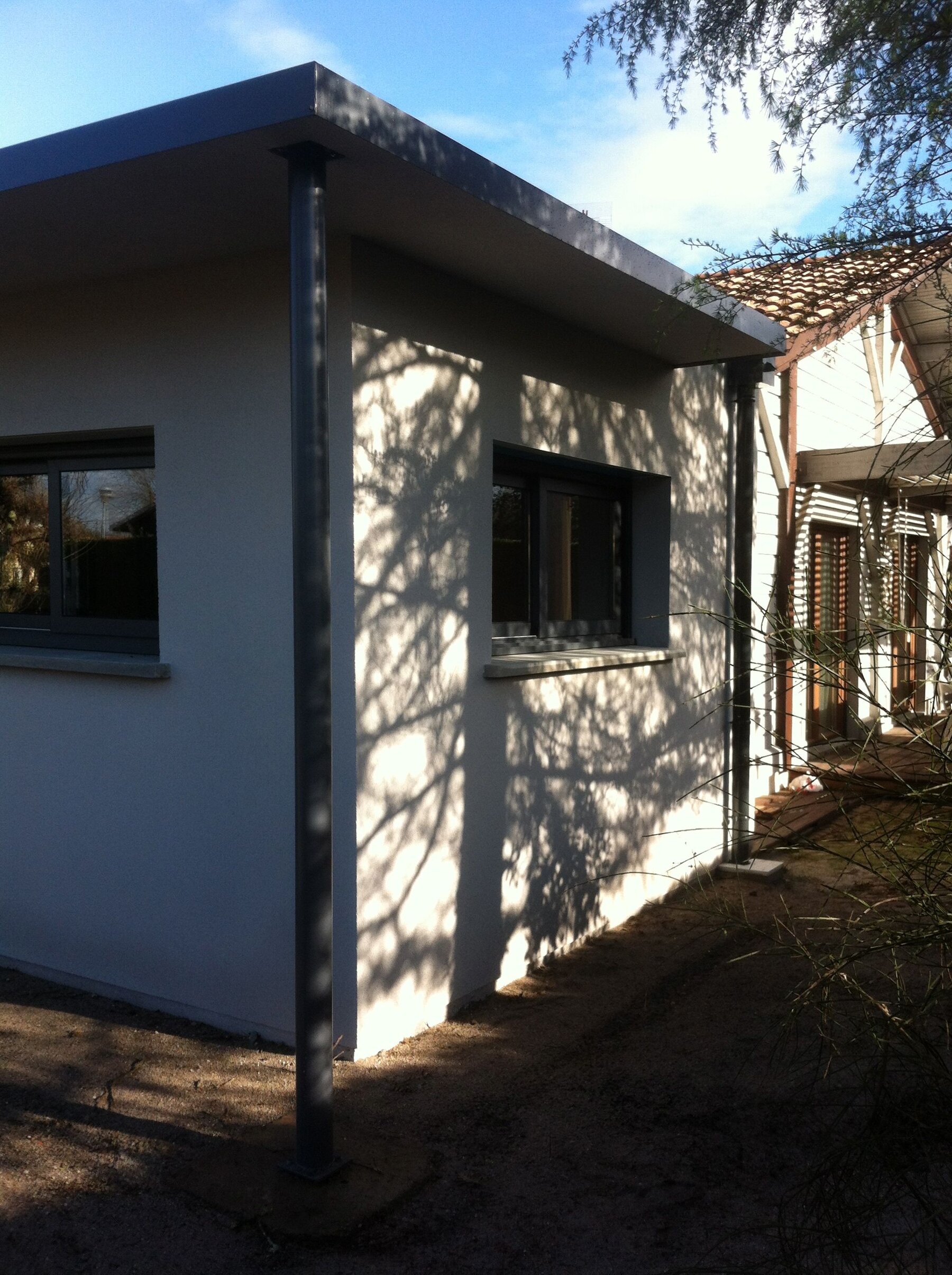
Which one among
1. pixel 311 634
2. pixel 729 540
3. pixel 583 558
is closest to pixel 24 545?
pixel 311 634

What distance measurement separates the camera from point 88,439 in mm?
4961

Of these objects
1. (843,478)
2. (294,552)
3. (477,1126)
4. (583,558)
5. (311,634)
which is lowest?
(477,1126)

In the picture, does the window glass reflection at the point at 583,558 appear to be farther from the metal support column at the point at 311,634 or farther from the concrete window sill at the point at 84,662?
the metal support column at the point at 311,634

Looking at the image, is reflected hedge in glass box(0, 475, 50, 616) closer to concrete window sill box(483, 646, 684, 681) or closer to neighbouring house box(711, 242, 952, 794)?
concrete window sill box(483, 646, 684, 681)

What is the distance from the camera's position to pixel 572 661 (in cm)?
540

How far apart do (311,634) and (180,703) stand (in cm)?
144

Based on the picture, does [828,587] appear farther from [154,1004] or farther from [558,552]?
[154,1004]

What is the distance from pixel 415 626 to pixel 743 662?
3.11 m

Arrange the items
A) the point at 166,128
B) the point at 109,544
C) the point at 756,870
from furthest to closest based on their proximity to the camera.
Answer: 1. the point at 756,870
2. the point at 109,544
3. the point at 166,128

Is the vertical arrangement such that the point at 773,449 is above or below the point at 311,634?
above

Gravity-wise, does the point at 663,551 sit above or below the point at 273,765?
above

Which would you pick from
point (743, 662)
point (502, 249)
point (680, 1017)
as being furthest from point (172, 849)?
point (743, 662)

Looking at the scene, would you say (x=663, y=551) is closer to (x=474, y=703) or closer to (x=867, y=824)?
(x=474, y=703)

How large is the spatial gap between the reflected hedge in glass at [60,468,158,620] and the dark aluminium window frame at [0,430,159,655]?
0.03m
